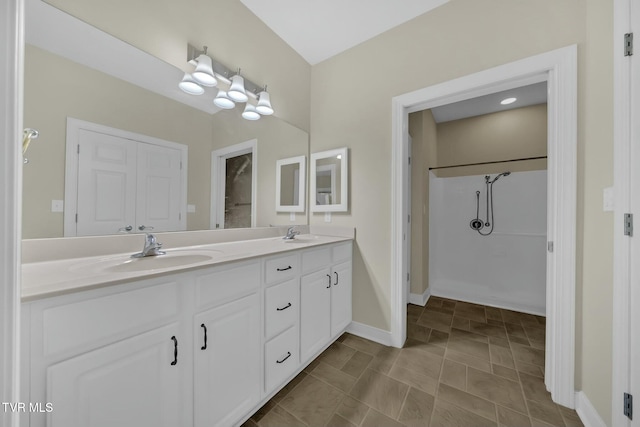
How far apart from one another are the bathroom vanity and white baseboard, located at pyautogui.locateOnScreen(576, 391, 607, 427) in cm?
151

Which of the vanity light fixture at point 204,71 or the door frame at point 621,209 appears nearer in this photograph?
the door frame at point 621,209

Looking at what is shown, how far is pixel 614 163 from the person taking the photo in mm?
1032

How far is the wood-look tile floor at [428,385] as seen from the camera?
49.4 inches

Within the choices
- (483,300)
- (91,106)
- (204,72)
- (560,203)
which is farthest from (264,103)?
(483,300)

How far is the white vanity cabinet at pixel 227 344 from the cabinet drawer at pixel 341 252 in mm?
785

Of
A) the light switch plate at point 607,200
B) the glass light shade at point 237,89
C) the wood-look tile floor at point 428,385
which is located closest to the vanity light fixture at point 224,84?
the glass light shade at point 237,89

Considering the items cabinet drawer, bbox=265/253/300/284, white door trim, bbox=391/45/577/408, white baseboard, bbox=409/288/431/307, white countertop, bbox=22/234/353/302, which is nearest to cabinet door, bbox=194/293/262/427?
cabinet drawer, bbox=265/253/300/284

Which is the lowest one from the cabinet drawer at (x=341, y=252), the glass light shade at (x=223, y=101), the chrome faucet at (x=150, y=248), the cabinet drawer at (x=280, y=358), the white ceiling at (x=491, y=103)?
the cabinet drawer at (x=280, y=358)

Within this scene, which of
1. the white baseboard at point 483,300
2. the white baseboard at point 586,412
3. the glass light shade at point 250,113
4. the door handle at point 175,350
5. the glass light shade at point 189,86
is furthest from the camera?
the white baseboard at point 483,300

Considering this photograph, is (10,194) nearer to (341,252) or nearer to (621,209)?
(341,252)

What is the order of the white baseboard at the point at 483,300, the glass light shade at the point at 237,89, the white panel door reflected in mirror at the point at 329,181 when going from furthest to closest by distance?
the white baseboard at the point at 483,300 → the white panel door reflected in mirror at the point at 329,181 → the glass light shade at the point at 237,89

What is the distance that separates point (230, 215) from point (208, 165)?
0.39 meters

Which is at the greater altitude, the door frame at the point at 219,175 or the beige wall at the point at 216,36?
the beige wall at the point at 216,36

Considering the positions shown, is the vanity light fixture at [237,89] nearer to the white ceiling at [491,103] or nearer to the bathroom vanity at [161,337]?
the bathroom vanity at [161,337]
